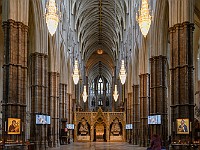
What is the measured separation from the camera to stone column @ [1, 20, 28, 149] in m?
22.7

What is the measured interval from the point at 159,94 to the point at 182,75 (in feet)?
24.8

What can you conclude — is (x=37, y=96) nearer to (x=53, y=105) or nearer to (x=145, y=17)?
(x=53, y=105)

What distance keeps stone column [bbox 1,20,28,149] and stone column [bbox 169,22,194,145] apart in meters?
9.61

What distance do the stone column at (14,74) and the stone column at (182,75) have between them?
9610mm

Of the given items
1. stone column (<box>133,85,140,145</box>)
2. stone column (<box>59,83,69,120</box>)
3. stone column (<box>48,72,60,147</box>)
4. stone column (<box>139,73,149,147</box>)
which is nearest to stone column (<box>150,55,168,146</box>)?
stone column (<box>139,73,149,147</box>)

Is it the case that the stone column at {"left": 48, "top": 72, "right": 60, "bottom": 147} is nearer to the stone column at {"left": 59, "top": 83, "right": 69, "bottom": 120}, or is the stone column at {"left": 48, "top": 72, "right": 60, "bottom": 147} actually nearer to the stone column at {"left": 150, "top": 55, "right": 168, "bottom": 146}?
the stone column at {"left": 59, "top": 83, "right": 69, "bottom": 120}

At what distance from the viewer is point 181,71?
23297 millimetres

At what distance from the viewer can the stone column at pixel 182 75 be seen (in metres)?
22.8

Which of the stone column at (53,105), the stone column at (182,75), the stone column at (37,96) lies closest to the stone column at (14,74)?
the stone column at (37,96)

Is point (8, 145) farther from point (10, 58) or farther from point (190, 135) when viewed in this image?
point (190, 135)

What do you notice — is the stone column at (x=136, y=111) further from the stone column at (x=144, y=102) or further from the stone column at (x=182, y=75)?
the stone column at (x=182, y=75)

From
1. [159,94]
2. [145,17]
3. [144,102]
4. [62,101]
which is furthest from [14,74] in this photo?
[62,101]

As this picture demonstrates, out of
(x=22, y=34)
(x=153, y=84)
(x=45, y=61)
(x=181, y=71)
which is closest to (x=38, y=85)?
(x=45, y=61)

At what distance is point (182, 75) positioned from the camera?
2316 cm
